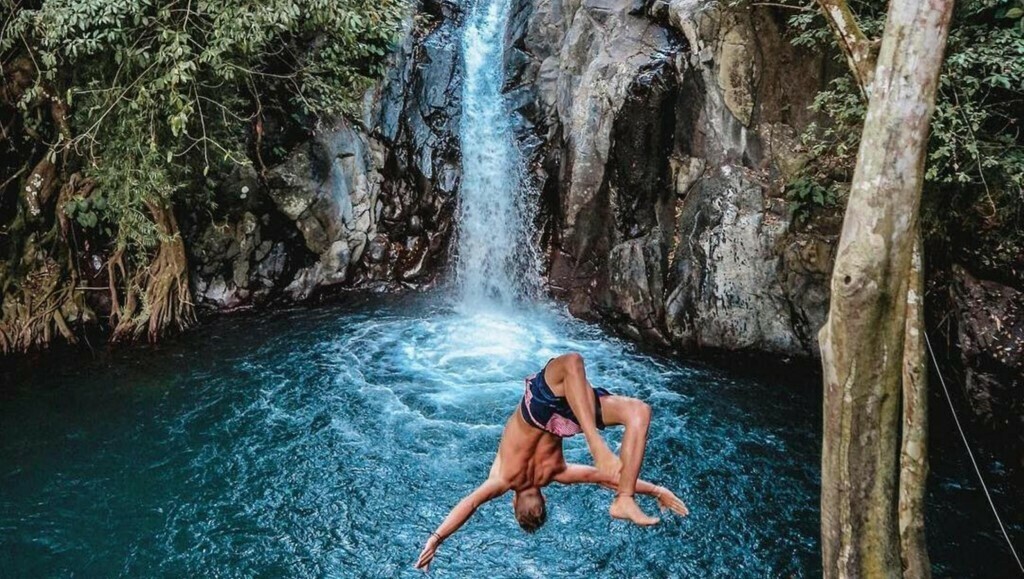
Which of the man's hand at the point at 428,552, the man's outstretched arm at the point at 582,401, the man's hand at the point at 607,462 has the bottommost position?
the man's hand at the point at 428,552

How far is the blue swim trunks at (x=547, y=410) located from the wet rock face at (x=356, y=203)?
798cm

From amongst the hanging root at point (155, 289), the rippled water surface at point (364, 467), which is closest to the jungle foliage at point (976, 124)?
the rippled water surface at point (364, 467)

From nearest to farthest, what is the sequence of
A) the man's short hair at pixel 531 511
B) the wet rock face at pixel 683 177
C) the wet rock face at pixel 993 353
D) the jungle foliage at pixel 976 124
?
the man's short hair at pixel 531 511 → the jungle foliage at pixel 976 124 → the wet rock face at pixel 993 353 → the wet rock face at pixel 683 177

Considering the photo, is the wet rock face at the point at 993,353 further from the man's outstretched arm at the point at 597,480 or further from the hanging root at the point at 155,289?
the hanging root at the point at 155,289

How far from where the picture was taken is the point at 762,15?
356 inches

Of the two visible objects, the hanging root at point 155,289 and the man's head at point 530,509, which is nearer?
the man's head at point 530,509

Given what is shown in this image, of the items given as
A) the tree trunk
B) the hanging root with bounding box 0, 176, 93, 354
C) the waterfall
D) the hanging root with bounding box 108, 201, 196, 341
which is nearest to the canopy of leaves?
the hanging root with bounding box 108, 201, 196, 341

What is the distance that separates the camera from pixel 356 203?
1170 centimetres

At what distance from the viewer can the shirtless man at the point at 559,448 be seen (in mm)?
3459

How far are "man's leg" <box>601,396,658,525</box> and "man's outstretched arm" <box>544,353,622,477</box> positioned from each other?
0.07 metres

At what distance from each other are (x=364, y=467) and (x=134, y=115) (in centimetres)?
545

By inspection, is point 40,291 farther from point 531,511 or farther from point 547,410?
point 547,410

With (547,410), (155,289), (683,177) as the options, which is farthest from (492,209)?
(547,410)

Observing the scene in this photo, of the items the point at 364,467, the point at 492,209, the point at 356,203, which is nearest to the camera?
the point at 364,467
